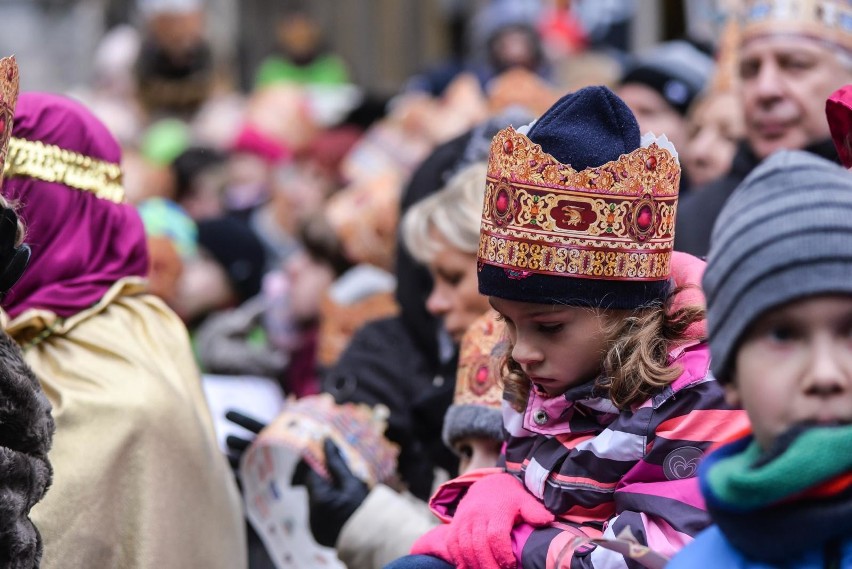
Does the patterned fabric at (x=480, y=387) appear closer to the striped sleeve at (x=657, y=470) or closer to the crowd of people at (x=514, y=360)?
the crowd of people at (x=514, y=360)

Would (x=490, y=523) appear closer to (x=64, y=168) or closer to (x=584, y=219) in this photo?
(x=584, y=219)

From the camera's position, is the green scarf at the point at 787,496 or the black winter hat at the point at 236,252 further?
the black winter hat at the point at 236,252

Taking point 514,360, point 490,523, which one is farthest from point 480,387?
point 490,523

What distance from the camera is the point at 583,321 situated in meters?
3.14

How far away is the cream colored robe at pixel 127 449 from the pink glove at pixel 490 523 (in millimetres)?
940

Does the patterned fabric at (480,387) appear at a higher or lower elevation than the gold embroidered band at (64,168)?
lower

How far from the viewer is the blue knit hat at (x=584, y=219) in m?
3.11

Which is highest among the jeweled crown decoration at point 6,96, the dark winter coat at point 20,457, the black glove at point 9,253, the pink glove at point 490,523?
the jeweled crown decoration at point 6,96

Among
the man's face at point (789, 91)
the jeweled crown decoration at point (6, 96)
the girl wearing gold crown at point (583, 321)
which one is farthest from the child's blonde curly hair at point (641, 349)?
the man's face at point (789, 91)

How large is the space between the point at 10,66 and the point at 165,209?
4.65 meters

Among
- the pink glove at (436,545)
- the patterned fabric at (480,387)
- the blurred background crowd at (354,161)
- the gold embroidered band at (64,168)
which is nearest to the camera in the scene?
the pink glove at (436,545)

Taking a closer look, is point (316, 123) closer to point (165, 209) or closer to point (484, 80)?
point (484, 80)

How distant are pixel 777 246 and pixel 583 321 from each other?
2.68ft

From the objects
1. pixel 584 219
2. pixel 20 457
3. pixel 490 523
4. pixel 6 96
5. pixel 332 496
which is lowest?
pixel 332 496
